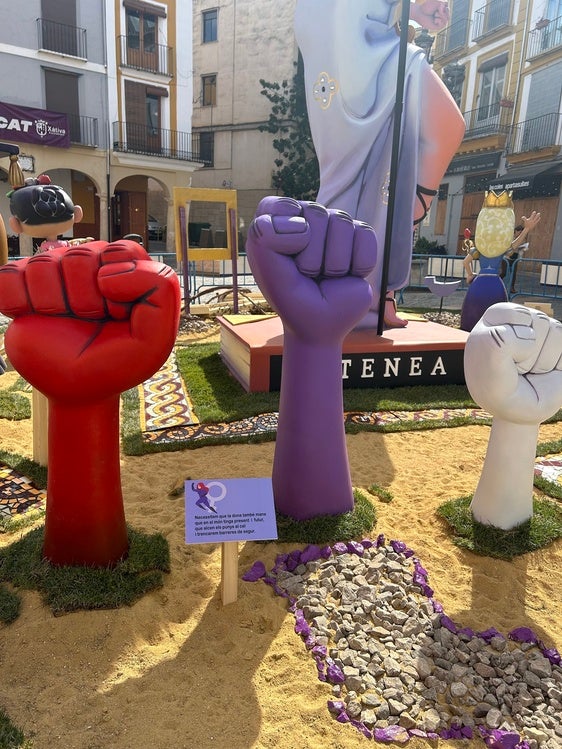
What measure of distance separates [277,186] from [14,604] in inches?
840

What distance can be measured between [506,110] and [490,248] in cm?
1396

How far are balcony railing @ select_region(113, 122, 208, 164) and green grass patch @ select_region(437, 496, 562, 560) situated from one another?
Answer: 1722cm

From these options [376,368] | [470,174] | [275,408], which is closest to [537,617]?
[275,408]

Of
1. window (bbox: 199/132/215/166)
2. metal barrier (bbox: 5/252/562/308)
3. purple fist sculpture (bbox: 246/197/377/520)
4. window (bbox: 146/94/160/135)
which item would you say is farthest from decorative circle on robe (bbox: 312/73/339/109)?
window (bbox: 199/132/215/166)

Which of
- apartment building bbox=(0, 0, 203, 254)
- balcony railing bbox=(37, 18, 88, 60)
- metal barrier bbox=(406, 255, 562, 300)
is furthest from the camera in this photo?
balcony railing bbox=(37, 18, 88, 60)

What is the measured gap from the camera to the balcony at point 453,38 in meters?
19.9

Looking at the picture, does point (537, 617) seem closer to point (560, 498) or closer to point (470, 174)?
point (560, 498)

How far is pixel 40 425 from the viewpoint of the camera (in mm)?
3641

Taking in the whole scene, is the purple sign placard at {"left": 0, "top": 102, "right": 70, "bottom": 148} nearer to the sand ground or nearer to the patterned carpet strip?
the patterned carpet strip

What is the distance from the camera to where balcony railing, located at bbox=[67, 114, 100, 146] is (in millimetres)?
16656

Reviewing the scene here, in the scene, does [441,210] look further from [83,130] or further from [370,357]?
[370,357]

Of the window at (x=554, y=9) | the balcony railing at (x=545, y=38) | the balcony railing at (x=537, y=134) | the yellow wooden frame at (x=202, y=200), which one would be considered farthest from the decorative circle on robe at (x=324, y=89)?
the window at (x=554, y=9)

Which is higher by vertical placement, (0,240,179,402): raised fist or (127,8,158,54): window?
(127,8,158,54): window

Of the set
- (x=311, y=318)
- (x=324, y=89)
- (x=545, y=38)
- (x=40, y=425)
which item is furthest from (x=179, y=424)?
(x=545, y=38)
